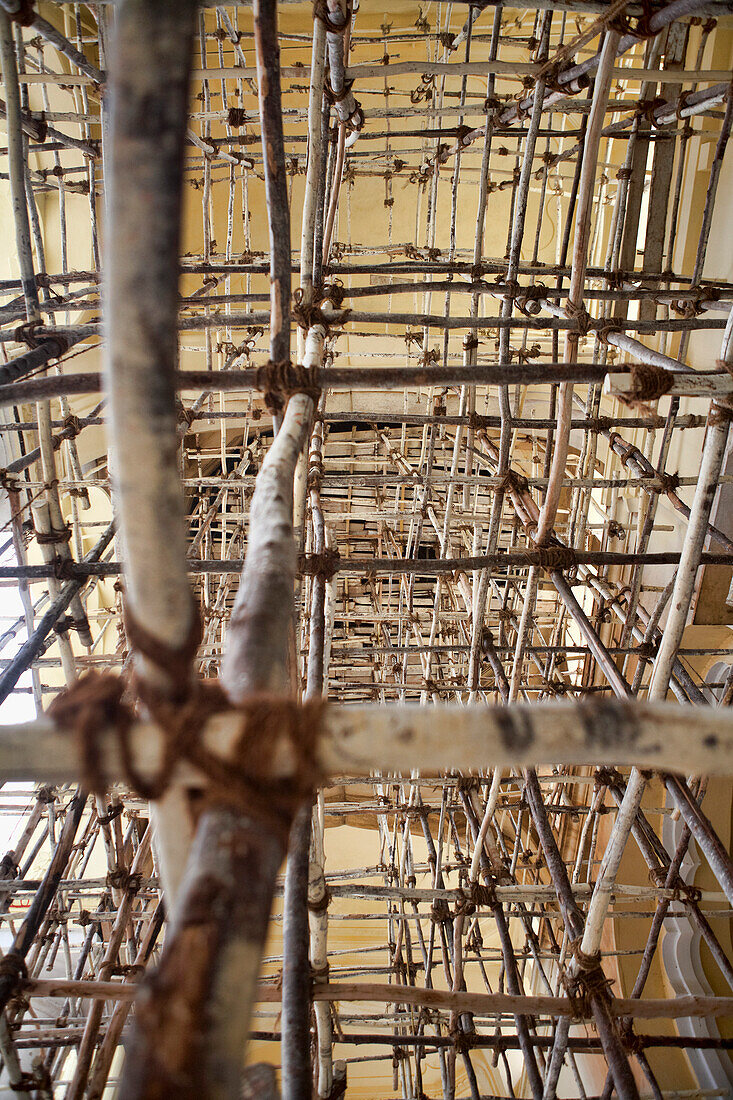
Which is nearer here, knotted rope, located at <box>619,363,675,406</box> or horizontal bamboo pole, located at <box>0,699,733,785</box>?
horizontal bamboo pole, located at <box>0,699,733,785</box>

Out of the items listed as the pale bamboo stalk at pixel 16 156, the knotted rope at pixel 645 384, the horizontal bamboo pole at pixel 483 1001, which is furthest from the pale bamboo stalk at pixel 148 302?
the pale bamboo stalk at pixel 16 156

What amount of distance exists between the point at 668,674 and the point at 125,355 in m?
1.50

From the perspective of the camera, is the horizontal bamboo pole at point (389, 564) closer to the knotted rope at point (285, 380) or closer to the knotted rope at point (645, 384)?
the knotted rope at point (285, 380)

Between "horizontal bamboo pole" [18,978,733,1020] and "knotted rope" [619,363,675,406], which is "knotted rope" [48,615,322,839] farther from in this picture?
"horizontal bamboo pole" [18,978,733,1020]

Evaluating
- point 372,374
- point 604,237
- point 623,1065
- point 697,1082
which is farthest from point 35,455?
point 604,237

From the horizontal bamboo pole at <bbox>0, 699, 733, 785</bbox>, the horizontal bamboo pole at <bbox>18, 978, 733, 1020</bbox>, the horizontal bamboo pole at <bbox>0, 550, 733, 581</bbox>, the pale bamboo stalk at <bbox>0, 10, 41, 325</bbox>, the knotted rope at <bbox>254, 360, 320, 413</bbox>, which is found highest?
the pale bamboo stalk at <bbox>0, 10, 41, 325</bbox>

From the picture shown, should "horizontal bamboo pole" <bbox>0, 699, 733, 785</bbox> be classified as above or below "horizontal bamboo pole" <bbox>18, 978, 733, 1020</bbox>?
above

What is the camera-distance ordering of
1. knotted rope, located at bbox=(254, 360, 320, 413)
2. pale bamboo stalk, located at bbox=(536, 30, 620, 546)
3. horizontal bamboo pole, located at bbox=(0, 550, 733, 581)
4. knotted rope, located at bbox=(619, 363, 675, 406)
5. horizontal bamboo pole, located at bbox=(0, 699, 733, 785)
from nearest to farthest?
horizontal bamboo pole, located at bbox=(0, 699, 733, 785), knotted rope, located at bbox=(619, 363, 675, 406), knotted rope, located at bbox=(254, 360, 320, 413), pale bamboo stalk, located at bbox=(536, 30, 620, 546), horizontal bamboo pole, located at bbox=(0, 550, 733, 581)

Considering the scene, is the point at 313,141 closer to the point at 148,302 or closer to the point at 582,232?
the point at 582,232

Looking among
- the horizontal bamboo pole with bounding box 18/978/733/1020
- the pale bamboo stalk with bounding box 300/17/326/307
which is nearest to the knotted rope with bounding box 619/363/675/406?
the pale bamboo stalk with bounding box 300/17/326/307

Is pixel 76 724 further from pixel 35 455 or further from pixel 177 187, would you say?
pixel 35 455

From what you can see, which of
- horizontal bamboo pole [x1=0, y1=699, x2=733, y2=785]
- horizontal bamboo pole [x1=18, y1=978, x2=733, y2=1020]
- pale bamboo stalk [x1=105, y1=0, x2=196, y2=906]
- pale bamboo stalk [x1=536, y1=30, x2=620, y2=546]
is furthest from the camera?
pale bamboo stalk [x1=536, y1=30, x2=620, y2=546]

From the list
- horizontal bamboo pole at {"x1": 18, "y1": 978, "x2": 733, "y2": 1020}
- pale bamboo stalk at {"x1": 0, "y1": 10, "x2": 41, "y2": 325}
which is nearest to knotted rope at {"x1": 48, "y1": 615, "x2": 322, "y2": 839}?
horizontal bamboo pole at {"x1": 18, "y1": 978, "x2": 733, "y2": 1020}

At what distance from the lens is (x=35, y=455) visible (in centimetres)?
308
